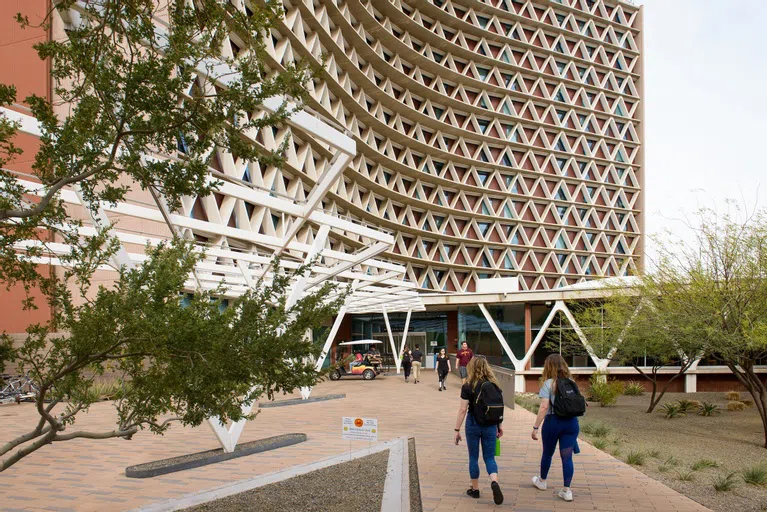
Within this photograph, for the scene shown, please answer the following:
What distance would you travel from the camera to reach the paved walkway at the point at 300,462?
7.25m

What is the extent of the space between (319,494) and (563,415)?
306 cm

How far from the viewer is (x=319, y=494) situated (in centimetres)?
761

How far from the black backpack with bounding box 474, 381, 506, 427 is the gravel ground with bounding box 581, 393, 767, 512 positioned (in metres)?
3.00

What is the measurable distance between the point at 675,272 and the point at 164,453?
12534 millimetres

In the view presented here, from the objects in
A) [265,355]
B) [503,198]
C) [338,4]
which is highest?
[338,4]

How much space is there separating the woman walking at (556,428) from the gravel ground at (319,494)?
2.08 metres

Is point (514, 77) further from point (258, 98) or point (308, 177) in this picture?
point (258, 98)

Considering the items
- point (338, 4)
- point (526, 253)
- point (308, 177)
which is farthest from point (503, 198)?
point (308, 177)

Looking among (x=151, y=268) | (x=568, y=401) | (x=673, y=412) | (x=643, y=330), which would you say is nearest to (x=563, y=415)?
(x=568, y=401)

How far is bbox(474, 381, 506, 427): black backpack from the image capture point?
7.22 m

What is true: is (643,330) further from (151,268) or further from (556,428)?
(151,268)

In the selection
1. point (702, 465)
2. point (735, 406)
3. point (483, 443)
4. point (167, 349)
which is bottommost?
point (735, 406)

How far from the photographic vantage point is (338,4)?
1826 inches

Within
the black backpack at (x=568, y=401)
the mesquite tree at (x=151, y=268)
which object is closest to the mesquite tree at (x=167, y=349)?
the mesquite tree at (x=151, y=268)
